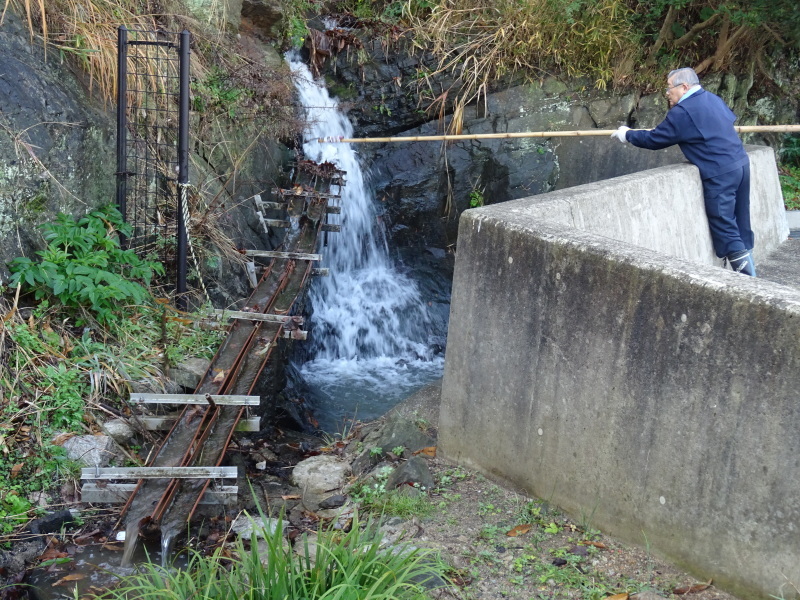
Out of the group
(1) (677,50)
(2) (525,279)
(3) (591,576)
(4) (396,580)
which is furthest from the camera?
(1) (677,50)

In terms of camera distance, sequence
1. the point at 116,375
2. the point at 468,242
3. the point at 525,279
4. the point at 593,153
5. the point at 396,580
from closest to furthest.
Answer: the point at 396,580 → the point at 525,279 → the point at 468,242 → the point at 116,375 → the point at 593,153

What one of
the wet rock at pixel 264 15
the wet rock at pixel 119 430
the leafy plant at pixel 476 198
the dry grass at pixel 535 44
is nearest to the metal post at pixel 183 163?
the wet rock at pixel 119 430

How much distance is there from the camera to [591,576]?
3002 millimetres

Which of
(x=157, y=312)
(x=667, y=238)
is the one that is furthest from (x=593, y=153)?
(x=157, y=312)

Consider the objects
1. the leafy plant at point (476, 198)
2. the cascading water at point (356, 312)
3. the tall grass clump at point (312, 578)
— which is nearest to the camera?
the tall grass clump at point (312, 578)

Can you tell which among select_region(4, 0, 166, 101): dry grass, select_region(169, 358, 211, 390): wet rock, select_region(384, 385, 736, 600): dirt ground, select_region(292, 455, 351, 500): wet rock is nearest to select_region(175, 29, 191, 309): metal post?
select_region(4, 0, 166, 101): dry grass

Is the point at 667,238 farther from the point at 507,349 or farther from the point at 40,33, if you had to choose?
the point at 40,33

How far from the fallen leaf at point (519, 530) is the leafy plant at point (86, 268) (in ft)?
10.3

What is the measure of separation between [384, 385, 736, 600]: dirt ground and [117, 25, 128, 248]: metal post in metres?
3.62

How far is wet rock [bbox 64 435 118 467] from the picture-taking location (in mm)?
4387

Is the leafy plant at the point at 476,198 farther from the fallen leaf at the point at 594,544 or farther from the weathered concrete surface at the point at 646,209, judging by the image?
the fallen leaf at the point at 594,544

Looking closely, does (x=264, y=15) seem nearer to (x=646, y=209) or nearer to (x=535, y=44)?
(x=535, y=44)

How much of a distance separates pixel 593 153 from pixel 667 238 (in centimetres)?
430

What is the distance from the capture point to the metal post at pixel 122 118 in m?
5.70
